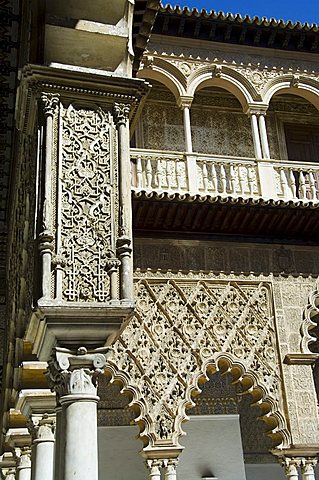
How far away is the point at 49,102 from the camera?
356 centimetres

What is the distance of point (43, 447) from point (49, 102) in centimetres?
318

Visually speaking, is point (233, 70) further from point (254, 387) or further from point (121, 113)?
point (121, 113)

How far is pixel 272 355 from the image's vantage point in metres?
8.05

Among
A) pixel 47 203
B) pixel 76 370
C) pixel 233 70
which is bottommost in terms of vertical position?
pixel 76 370

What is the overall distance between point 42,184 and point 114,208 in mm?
395

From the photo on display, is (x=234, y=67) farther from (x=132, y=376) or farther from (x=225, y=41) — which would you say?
(x=132, y=376)

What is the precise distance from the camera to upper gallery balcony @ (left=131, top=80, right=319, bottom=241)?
8117 millimetres

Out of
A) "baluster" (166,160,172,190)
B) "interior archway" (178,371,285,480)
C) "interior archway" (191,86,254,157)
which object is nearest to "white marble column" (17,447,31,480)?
"baluster" (166,160,172,190)

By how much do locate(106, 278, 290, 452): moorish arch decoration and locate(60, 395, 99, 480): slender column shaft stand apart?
14.0 ft

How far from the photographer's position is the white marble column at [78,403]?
3.05m

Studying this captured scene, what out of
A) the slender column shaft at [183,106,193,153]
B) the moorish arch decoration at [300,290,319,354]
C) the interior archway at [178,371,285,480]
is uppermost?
the slender column shaft at [183,106,193,153]

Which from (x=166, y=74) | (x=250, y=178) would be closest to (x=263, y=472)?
(x=250, y=178)

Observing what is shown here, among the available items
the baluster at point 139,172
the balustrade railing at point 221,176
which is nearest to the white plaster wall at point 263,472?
the balustrade railing at point 221,176

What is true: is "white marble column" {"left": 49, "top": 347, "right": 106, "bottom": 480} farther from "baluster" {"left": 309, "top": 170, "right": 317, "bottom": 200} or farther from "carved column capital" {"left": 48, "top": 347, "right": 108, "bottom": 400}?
"baluster" {"left": 309, "top": 170, "right": 317, "bottom": 200}
